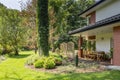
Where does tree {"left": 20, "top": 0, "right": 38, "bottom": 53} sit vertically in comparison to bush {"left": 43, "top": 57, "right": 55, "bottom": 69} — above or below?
above

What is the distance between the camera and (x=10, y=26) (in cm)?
2941

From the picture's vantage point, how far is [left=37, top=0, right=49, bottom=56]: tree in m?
16.4

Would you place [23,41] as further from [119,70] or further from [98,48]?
[119,70]

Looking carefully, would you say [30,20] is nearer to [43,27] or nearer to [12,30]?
[12,30]

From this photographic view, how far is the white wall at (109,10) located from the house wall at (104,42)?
2.16 m

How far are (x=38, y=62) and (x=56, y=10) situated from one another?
820 inches

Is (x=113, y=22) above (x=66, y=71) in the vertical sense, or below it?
above

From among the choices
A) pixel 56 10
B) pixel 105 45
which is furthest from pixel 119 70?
pixel 56 10

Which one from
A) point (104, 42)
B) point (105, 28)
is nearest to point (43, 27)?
point (105, 28)

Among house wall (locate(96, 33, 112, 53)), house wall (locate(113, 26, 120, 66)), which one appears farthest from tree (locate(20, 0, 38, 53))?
house wall (locate(113, 26, 120, 66))

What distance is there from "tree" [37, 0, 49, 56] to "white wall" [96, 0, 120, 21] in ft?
20.8

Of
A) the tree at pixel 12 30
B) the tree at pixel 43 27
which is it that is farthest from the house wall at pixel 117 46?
the tree at pixel 12 30

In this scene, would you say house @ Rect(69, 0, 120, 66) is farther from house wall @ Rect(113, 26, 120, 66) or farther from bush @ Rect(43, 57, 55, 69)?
bush @ Rect(43, 57, 55, 69)

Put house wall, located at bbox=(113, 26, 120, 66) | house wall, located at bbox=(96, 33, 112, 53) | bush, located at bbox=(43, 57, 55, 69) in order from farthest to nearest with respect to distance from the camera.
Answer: house wall, located at bbox=(96, 33, 112, 53) → bush, located at bbox=(43, 57, 55, 69) → house wall, located at bbox=(113, 26, 120, 66)
